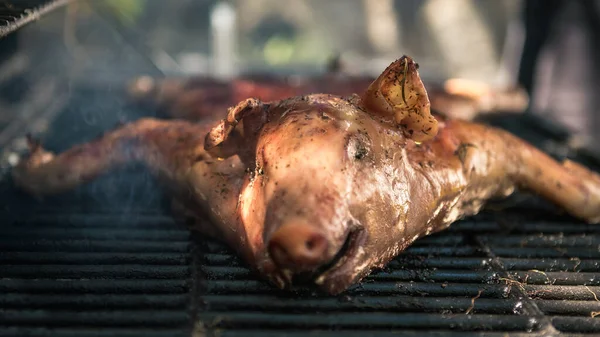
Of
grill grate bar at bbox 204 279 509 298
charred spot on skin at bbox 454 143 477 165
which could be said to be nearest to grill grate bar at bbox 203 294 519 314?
grill grate bar at bbox 204 279 509 298

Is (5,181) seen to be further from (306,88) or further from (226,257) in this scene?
(306,88)

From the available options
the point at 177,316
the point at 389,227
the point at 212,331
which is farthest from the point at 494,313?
the point at 177,316

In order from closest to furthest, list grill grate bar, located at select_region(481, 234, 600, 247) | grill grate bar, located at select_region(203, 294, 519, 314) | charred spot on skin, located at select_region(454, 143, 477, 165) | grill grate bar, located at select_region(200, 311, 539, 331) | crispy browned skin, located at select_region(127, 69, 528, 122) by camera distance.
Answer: grill grate bar, located at select_region(200, 311, 539, 331), grill grate bar, located at select_region(203, 294, 519, 314), charred spot on skin, located at select_region(454, 143, 477, 165), grill grate bar, located at select_region(481, 234, 600, 247), crispy browned skin, located at select_region(127, 69, 528, 122)

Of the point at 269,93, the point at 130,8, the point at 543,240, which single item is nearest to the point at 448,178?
the point at 543,240

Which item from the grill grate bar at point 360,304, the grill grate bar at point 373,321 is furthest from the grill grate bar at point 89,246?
the grill grate bar at point 373,321

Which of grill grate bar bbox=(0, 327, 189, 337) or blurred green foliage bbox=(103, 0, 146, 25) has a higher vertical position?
blurred green foliage bbox=(103, 0, 146, 25)

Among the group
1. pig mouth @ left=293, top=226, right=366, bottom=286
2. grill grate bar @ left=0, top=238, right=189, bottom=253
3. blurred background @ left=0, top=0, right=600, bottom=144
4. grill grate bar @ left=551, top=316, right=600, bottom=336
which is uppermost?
blurred background @ left=0, top=0, right=600, bottom=144

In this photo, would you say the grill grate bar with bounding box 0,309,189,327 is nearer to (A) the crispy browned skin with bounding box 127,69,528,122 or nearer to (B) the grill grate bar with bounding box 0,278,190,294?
(B) the grill grate bar with bounding box 0,278,190,294
